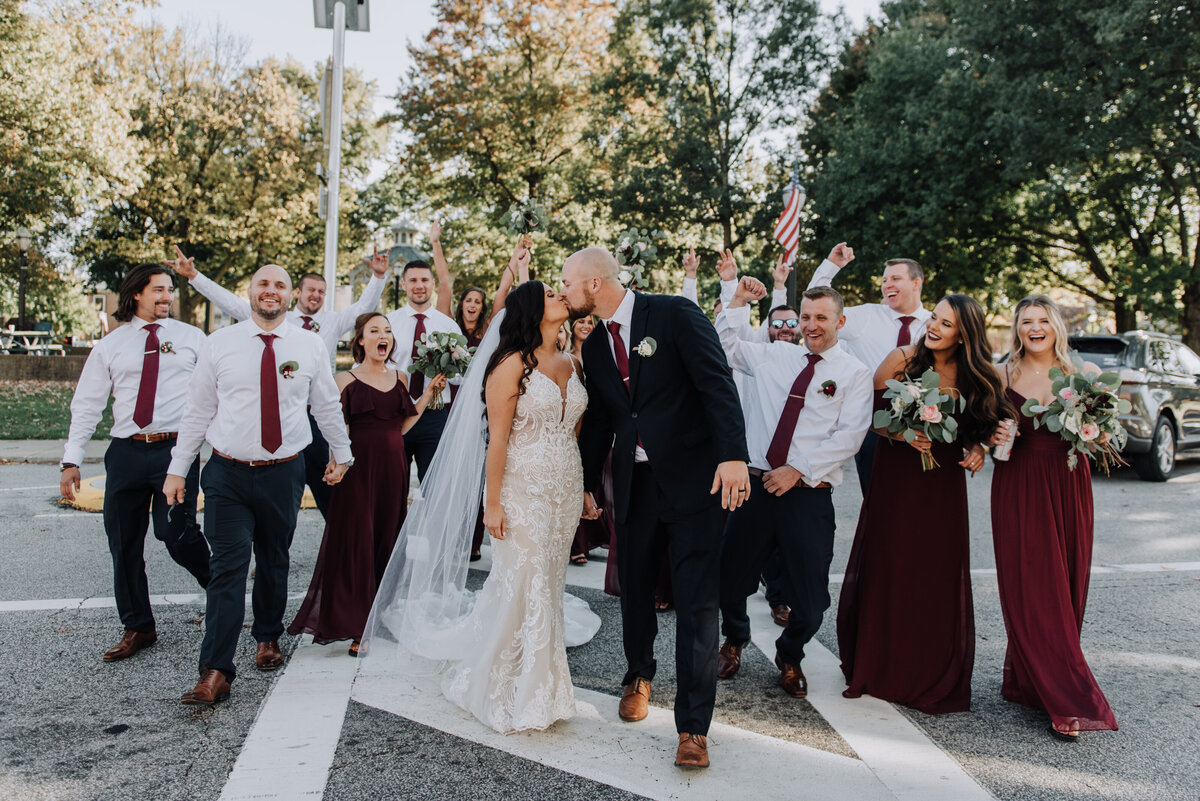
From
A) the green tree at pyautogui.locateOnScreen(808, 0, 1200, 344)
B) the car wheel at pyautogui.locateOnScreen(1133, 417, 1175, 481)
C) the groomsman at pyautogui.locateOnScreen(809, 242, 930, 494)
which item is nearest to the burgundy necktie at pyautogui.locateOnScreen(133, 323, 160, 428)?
the groomsman at pyautogui.locateOnScreen(809, 242, 930, 494)

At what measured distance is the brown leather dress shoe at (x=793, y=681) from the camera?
184 inches

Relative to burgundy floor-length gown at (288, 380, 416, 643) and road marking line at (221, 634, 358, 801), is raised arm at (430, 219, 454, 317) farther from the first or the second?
road marking line at (221, 634, 358, 801)

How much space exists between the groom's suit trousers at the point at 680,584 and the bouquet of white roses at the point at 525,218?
3057 millimetres

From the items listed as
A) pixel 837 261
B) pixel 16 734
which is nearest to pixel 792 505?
pixel 837 261

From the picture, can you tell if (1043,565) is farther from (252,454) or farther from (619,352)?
(252,454)

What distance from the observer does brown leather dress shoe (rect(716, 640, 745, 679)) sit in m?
4.95

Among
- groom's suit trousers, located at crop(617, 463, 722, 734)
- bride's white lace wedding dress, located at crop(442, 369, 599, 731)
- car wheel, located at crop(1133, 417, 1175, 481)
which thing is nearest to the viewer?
groom's suit trousers, located at crop(617, 463, 722, 734)

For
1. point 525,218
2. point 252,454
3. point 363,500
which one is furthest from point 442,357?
point 252,454

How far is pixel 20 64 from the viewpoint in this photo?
21094 mm

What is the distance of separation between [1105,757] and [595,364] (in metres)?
2.93

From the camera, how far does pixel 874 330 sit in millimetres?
6480

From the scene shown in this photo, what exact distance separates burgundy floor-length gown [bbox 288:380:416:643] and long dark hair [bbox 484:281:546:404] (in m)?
1.69

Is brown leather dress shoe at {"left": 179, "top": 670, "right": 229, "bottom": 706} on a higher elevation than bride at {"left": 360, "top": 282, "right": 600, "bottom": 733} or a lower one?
lower

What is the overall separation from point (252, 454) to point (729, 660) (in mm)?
2899
